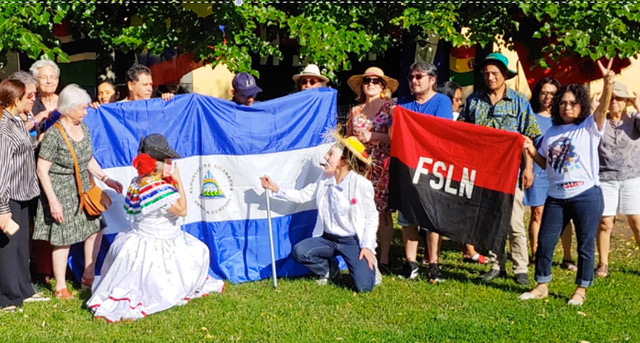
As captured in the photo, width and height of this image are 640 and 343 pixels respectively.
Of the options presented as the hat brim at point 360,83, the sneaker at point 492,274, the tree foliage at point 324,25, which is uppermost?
the tree foliage at point 324,25

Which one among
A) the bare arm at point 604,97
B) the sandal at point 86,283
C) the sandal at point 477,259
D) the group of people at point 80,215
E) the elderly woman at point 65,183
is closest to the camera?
the bare arm at point 604,97

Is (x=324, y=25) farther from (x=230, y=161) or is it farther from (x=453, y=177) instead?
(x=453, y=177)

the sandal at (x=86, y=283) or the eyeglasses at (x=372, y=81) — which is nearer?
the sandal at (x=86, y=283)

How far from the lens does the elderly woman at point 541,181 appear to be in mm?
7062

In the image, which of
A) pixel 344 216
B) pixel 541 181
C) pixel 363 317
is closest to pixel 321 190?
pixel 344 216

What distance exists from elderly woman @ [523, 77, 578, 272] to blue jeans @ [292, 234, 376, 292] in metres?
1.91

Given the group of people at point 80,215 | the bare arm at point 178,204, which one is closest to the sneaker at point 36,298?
the group of people at point 80,215

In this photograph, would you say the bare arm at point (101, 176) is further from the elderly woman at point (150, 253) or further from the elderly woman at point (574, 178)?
the elderly woman at point (574, 178)

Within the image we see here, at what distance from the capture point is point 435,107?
21.5ft

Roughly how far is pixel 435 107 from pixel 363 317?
2098 mm

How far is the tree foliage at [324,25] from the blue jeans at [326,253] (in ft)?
6.45

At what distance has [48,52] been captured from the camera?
6.76 m

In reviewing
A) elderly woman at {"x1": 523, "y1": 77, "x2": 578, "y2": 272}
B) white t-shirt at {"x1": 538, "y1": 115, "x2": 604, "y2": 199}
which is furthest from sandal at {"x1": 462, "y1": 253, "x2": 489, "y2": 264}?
white t-shirt at {"x1": 538, "y1": 115, "x2": 604, "y2": 199}

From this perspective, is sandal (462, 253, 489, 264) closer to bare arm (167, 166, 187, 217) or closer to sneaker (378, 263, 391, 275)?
sneaker (378, 263, 391, 275)
